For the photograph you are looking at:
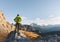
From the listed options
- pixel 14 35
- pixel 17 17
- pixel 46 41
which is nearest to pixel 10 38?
pixel 14 35

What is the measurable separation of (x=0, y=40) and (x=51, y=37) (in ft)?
89.0

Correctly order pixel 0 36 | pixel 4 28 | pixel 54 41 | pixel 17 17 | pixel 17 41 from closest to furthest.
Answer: pixel 54 41 < pixel 17 41 < pixel 17 17 < pixel 0 36 < pixel 4 28

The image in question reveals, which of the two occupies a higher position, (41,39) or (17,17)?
(17,17)

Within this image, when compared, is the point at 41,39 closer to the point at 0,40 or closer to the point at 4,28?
the point at 0,40

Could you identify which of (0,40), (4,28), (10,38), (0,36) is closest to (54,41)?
(10,38)

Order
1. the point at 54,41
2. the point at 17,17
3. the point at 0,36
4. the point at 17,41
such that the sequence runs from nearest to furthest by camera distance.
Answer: the point at 54,41 < the point at 17,41 < the point at 17,17 < the point at 0,36

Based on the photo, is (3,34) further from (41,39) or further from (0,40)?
(41,39)

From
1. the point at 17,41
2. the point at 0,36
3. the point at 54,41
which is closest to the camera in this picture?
the point at 54,41

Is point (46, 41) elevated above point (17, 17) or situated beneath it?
situated beneath

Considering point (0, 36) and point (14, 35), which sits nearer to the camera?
point (14, 35)

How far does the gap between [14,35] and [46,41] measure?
1437cm

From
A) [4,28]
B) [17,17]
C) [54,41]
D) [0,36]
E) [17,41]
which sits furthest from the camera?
[4,28]

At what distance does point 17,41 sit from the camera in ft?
259

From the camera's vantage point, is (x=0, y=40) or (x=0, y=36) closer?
(x=0, y=40)
